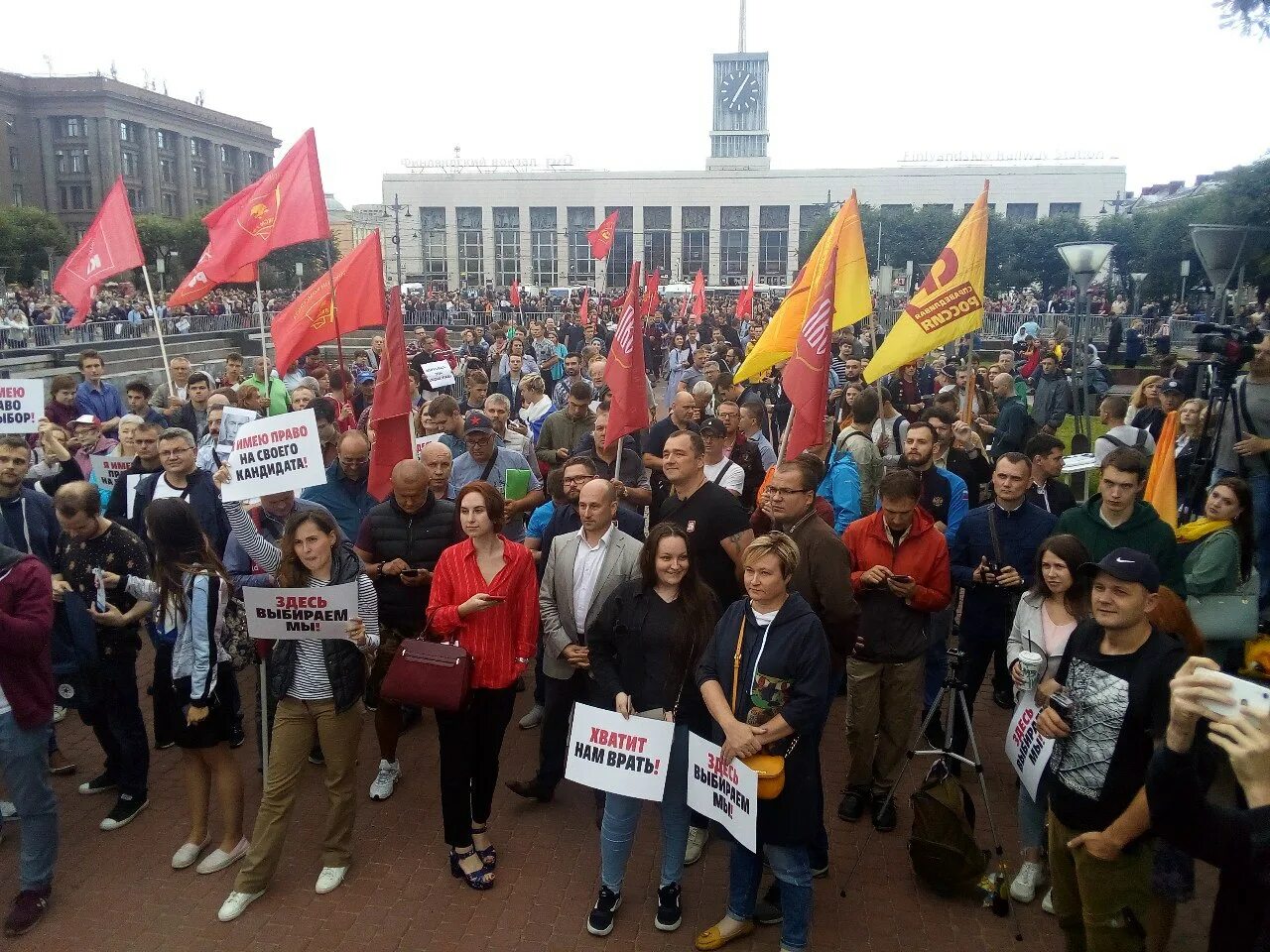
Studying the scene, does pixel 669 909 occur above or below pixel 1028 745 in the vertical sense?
below

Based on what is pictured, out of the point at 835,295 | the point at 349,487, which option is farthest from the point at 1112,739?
the point at 835,295

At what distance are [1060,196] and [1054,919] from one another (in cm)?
9227

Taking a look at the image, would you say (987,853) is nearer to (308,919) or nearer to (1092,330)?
(308,919)

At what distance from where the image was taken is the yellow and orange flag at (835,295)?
28.5ft

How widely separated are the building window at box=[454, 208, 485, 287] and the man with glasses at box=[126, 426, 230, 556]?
285 feet

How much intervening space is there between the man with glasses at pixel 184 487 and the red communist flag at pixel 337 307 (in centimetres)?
264

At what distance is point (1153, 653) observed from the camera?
3.27m

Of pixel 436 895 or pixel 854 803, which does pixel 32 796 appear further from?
pixel 854 803

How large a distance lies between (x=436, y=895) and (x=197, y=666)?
1.57 m

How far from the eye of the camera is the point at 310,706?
4.41 meters

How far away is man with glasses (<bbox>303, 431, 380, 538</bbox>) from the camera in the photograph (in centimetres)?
642

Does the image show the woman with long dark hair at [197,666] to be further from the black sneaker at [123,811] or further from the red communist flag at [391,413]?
the red communist flag at [391,413]

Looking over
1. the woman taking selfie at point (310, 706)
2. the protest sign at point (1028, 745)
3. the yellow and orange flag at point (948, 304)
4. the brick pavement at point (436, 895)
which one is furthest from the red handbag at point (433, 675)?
the yellow and orange flag at point (948, 304)

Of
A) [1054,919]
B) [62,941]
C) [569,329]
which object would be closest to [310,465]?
[62,941]
